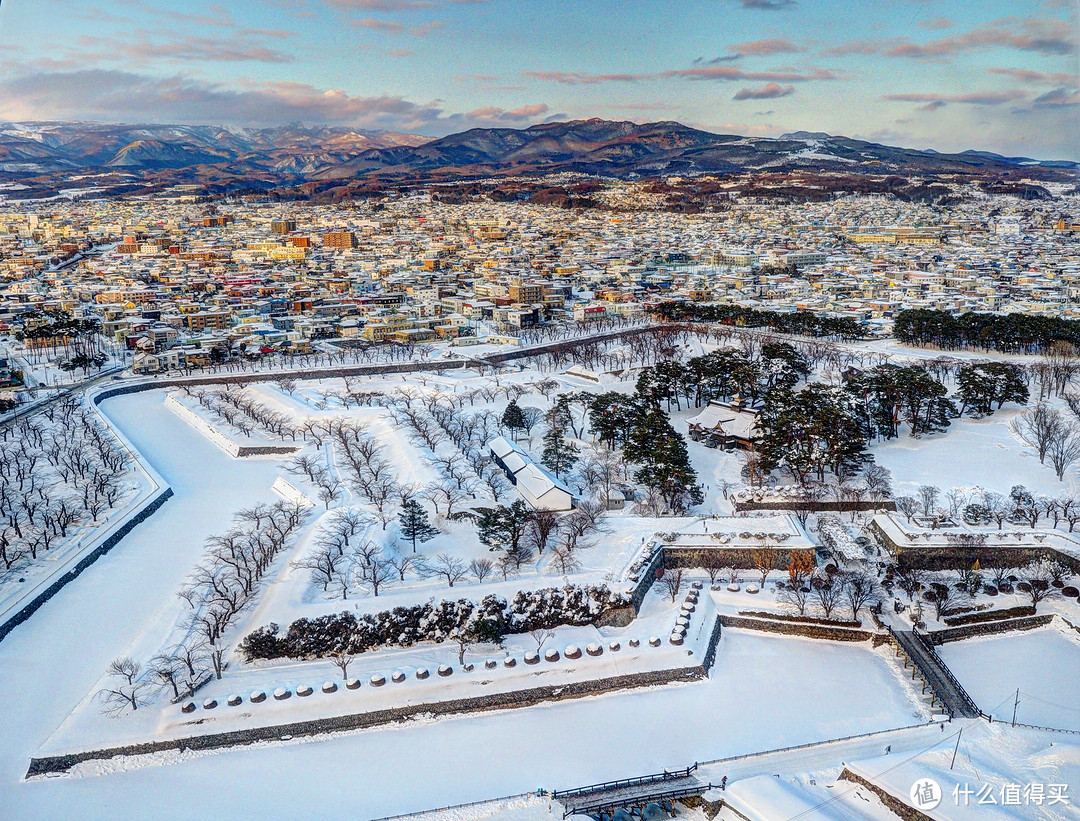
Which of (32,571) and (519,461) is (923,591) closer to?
(519,461)

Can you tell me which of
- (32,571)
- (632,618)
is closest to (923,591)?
(632,618)

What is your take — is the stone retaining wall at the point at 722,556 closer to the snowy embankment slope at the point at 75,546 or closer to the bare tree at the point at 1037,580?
the bare tree at the point at 1037,580

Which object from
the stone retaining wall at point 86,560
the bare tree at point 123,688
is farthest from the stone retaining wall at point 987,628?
the stone retaining wall at point 86,560

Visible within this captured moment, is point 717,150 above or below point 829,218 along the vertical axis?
above

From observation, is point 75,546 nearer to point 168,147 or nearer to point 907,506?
point 907,506

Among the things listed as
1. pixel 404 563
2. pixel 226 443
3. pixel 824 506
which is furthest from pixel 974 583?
pixel 226 443

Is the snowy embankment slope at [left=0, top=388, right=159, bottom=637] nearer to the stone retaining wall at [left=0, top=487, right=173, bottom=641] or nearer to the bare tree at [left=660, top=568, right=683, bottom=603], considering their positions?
the stone retaining wall at [left=0, top=487, right=173, bottom=641]
